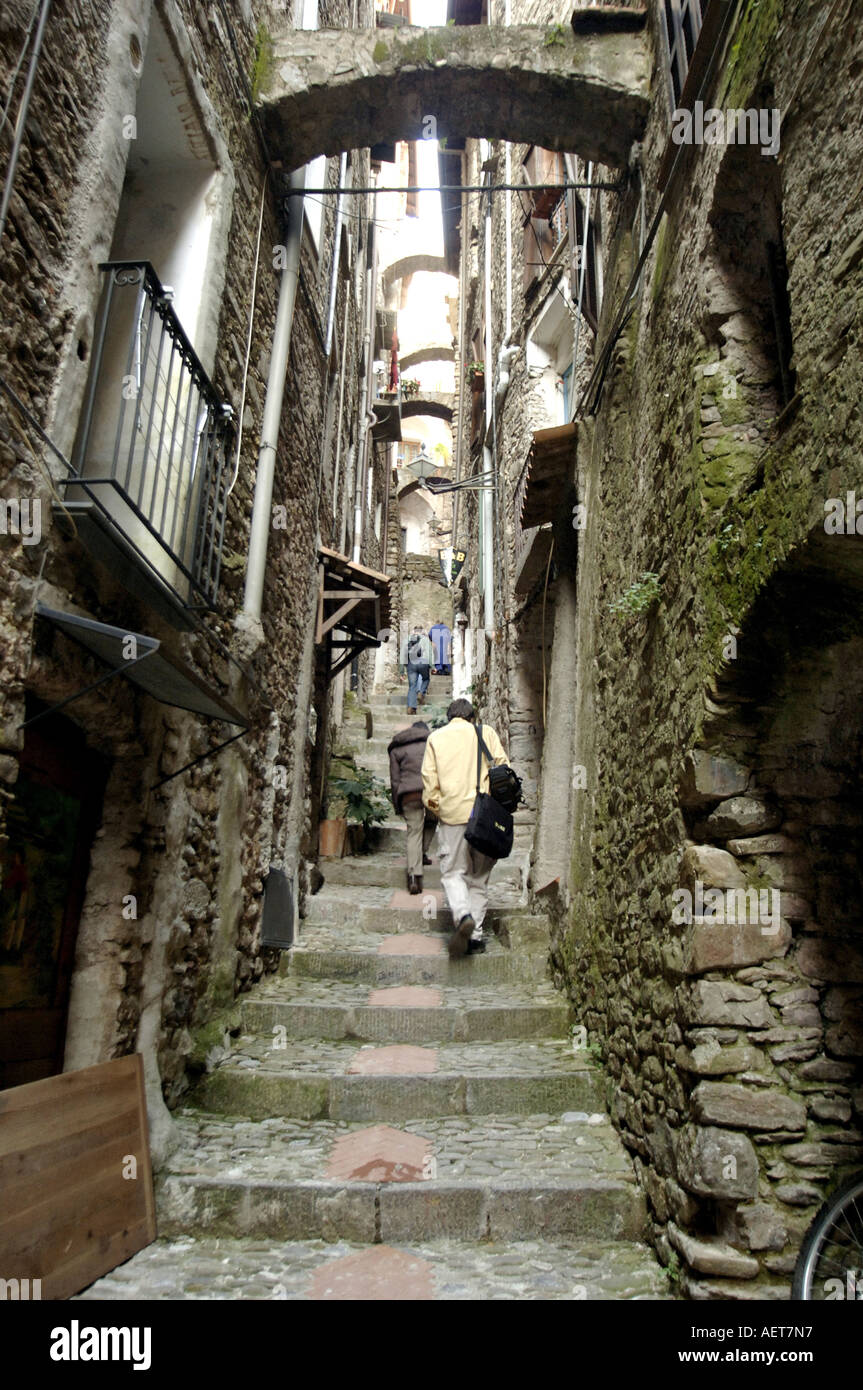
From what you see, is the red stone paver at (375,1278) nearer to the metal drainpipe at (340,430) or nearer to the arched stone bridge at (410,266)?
the metal drainpipe at (340,430)

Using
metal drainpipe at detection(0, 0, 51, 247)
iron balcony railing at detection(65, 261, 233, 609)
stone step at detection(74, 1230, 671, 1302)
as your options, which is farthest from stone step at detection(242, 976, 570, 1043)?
metal drainpipe at detection(0, 0, 51, 247)

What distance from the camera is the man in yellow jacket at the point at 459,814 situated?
5.24 m

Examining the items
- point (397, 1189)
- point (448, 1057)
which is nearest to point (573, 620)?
point (448, 1057)

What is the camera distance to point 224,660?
4500mm

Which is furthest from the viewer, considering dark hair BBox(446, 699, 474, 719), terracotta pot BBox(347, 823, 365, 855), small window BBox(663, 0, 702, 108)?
terracotta pot BBox(347, 823, 365, 855)

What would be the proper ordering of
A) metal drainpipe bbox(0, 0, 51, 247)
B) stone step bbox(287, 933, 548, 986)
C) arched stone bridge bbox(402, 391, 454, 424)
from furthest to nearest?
arched stone bridge bbox(402, 391, 454, 424) < stone step bbox(287, 933, 548, 986) < metal drainpipe bbox(0, 0, 51, 247)

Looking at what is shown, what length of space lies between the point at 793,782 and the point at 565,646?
343 centimetres

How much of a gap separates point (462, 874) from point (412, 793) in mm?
1591

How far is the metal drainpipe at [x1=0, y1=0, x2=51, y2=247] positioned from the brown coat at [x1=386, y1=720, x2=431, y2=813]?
501 cm

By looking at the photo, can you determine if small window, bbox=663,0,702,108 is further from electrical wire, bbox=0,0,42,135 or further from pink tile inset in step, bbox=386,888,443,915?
pink tile inset in step, bbox=386,888,443,915

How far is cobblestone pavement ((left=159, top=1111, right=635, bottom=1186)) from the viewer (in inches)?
126

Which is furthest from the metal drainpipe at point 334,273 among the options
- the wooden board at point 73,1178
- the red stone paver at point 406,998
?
the wooden board at point 73,1178
